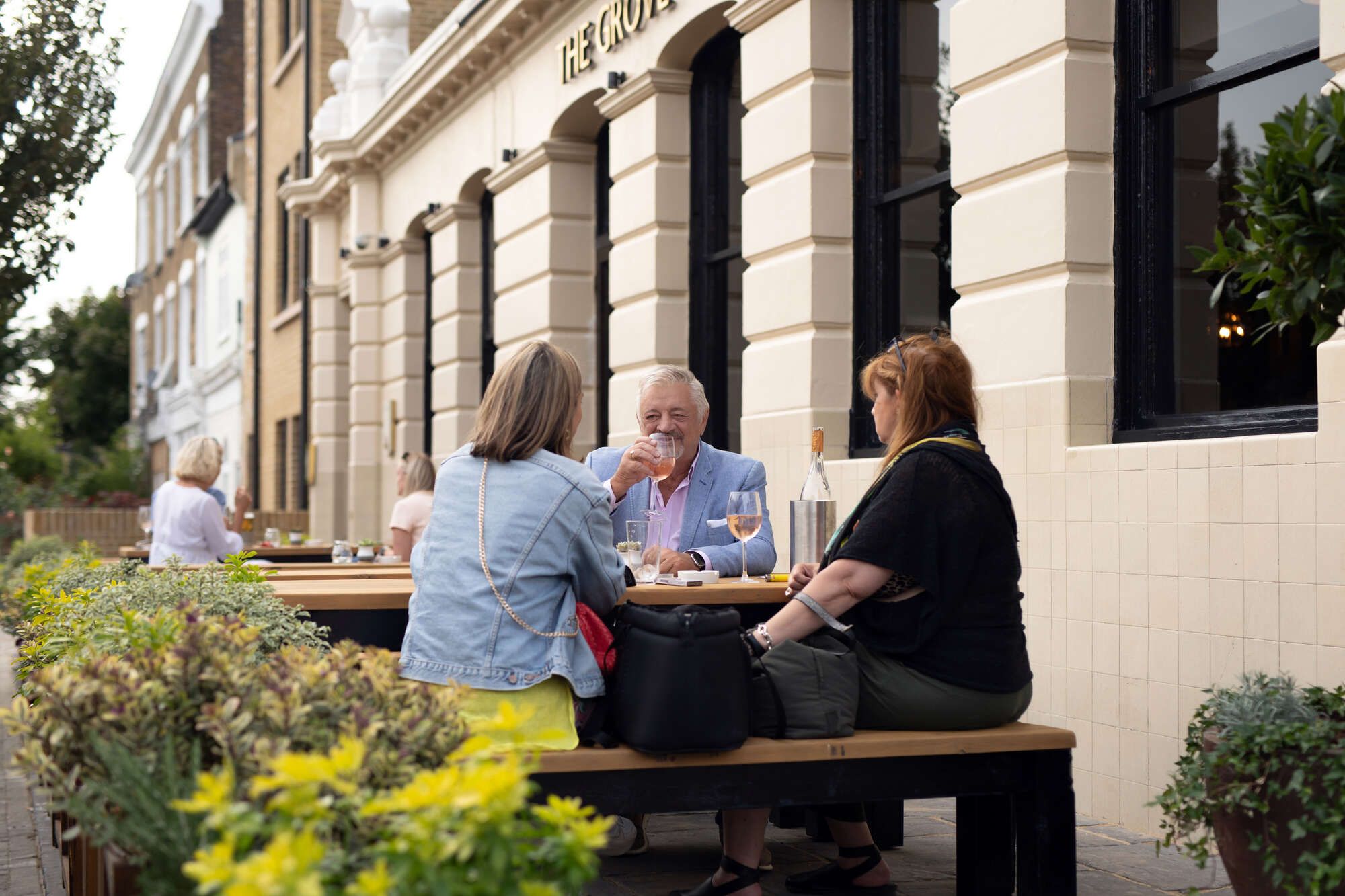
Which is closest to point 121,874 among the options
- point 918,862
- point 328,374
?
point 918,862

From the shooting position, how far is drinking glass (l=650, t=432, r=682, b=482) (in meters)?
5.46

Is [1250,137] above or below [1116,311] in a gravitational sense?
above

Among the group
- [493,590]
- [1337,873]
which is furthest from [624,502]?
[1337,873]

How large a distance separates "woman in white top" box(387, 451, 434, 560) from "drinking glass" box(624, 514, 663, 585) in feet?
16.8

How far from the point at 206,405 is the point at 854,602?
1299 inches

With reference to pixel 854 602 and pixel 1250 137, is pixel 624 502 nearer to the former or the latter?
pixel 854 602

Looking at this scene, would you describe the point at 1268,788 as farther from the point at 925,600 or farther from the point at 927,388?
the point at 927,388

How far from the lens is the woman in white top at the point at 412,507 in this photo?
1055 centimetres

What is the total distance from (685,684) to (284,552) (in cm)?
864

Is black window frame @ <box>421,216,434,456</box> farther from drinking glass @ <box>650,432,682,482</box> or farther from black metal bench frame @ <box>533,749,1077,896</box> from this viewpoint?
black metal bench frame @ <box>533,749,1077,896</box>

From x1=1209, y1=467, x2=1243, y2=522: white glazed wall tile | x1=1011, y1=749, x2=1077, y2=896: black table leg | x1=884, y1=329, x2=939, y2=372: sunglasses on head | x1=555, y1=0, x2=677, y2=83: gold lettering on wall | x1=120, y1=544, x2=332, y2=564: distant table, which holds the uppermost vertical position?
x1=555, y1=0, x2=677, y2=83: gold lettering on wall

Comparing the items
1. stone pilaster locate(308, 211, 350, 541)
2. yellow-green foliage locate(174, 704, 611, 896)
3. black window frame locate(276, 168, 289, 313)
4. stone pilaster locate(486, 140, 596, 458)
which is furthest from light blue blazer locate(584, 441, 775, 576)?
black window frame locate(276, 168, 289, 313)

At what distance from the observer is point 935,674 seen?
14.9ft

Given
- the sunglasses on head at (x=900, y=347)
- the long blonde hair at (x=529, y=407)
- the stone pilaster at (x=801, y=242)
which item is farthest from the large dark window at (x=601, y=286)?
the long blonde hair at (x=529, y=407)
